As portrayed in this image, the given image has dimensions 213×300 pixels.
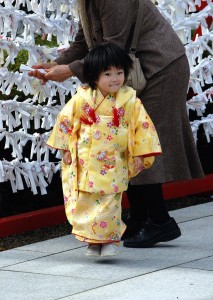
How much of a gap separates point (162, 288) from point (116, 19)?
1582 millimetres

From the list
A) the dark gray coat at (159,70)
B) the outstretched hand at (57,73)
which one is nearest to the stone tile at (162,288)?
the dark gray coat at (159,70)

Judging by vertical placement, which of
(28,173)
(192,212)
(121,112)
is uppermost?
(121,112)

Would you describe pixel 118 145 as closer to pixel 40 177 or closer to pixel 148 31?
pixel 148 31

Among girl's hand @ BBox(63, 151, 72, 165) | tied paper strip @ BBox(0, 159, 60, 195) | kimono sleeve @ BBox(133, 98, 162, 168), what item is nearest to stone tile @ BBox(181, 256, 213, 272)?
kimono sleeve @ BBox(133, 98, 162, 168)

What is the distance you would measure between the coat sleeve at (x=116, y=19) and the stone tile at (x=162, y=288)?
136cm

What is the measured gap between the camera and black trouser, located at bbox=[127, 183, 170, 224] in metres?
6.09

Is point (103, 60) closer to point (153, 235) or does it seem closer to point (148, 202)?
point (148, 202)

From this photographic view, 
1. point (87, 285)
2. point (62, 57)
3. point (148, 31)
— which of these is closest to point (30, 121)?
point (62, 57)

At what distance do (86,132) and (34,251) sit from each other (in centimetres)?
92

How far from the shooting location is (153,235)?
6.06 m

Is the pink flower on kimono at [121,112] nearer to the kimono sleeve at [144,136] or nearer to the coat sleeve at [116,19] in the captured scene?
the kimono sleeve at [144,136]

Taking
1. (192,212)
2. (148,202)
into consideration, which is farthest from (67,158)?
(192,212)

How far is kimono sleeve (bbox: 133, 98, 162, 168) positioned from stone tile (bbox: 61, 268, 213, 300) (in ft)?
2.23

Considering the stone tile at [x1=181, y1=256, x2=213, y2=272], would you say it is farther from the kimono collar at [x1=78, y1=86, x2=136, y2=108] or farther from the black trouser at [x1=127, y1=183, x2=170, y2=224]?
the kimono collar at [x1=78, y1=86, x2=136, y2=108]
